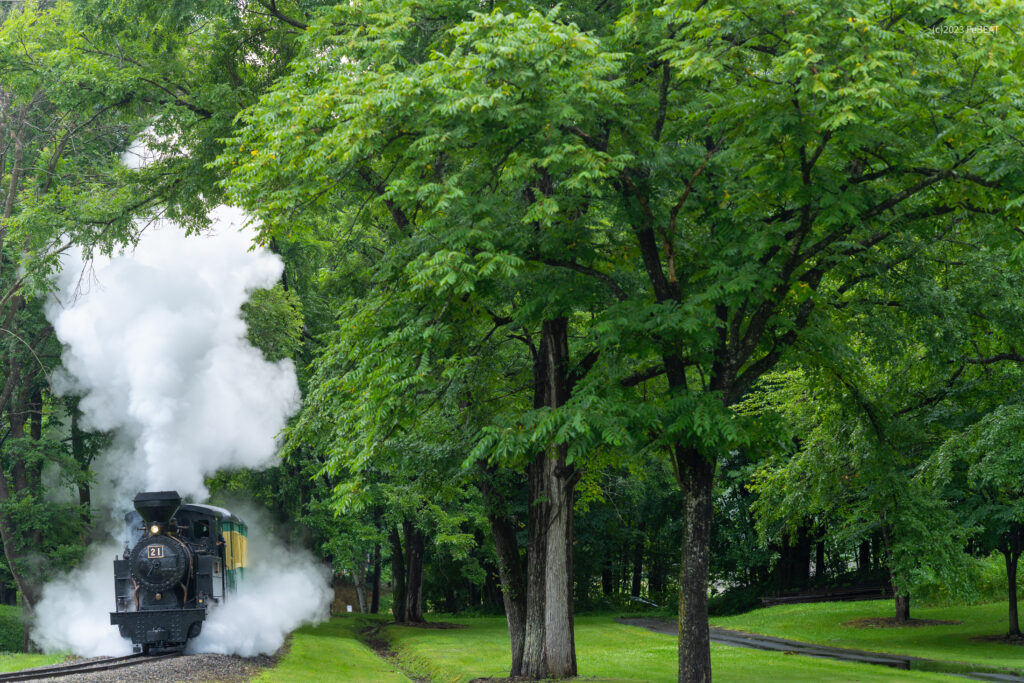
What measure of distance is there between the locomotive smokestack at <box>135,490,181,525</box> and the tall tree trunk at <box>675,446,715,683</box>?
10914 mm

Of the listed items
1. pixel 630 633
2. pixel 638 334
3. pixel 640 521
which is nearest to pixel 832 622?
pixel 630 633

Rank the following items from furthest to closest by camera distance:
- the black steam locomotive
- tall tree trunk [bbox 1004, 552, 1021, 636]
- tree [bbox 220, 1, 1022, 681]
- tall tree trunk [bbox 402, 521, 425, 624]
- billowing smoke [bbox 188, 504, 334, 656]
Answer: tall tree trunk [bbox 402, 521, 425, 624] → tall tree trunk [bbox 1004, 552, 1021, 636] → billowing smoke [bbox 188, 504, 334, 656] → the black steam locomotive → tree [bbox 220, 1, 1022, 681]

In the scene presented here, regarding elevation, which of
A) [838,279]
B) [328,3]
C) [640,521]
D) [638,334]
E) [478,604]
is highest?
[328,3]

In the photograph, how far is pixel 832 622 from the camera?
33.8 meters

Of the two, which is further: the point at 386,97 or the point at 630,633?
the point at 630,633

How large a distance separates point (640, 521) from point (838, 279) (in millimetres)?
34189

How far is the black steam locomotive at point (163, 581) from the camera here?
1928cm

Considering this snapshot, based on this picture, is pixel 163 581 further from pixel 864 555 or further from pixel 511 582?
pixel 864 555

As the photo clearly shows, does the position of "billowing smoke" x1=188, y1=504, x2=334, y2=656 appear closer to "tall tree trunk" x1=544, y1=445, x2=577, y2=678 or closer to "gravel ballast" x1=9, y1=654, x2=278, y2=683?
"gravel ballast" x1=9, y1=654, x2=278, y2=683

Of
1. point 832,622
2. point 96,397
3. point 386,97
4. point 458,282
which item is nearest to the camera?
point 386,97

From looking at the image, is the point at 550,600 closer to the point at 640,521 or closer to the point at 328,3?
the point at 328,3

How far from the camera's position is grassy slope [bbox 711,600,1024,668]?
23.7 m

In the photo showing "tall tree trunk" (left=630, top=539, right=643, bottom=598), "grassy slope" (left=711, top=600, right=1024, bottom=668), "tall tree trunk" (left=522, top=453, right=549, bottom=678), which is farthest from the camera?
"tall tree trunk" (left=630, top=539, right=643, bottom=598)

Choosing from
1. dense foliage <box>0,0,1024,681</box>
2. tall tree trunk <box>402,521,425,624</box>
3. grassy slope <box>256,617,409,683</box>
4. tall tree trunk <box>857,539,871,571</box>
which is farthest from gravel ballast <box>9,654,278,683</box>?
tall tree trunk <box>857,539,871,571</box>
